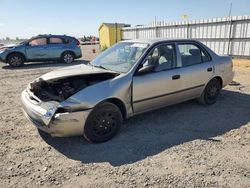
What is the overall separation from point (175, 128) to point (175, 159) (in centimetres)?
115

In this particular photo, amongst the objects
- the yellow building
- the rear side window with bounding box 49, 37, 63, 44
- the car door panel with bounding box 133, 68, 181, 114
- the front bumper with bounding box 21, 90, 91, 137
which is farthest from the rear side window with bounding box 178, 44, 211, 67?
the yellow building

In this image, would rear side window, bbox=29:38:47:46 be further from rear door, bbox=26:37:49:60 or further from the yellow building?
the yellow building

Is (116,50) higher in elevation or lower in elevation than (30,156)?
higher

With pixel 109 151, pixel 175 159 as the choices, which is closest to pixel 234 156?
pixel 175 159

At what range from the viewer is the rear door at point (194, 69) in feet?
17.4

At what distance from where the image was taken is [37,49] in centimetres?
1416

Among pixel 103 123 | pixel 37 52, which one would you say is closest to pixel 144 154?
pixel 103 123

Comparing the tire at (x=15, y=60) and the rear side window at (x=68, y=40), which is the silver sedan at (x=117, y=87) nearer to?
the tire at (x=15, y=60)

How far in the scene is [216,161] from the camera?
3637 mm

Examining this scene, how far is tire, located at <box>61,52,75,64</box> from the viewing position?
15055mm

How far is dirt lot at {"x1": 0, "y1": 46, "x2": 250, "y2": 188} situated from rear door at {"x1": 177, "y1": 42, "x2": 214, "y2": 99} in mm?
523

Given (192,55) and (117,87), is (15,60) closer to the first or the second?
(192,55)

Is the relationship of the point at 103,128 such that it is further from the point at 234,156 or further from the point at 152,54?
the point at 234,156

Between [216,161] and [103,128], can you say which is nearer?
[216,161]
